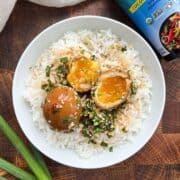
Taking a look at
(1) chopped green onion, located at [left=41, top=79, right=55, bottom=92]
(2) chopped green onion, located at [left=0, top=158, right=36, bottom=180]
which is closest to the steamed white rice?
(1) chopped green onion, located at [left=41, top=79, right=55, bottom=92]

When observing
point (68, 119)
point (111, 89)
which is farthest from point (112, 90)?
point (68, 119)

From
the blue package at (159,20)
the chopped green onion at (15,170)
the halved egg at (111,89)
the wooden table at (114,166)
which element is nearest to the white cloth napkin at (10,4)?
the wooden table at (114,166)

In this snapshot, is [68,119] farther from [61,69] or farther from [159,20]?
[159,20]

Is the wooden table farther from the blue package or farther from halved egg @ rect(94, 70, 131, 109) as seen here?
halved egg @ rect(94, 70, 131, 109)

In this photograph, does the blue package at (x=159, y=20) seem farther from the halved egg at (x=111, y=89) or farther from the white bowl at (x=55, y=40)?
the halved egg at (x=111, y=89)

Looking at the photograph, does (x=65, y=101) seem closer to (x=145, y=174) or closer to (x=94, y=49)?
(x=94, y=49)
